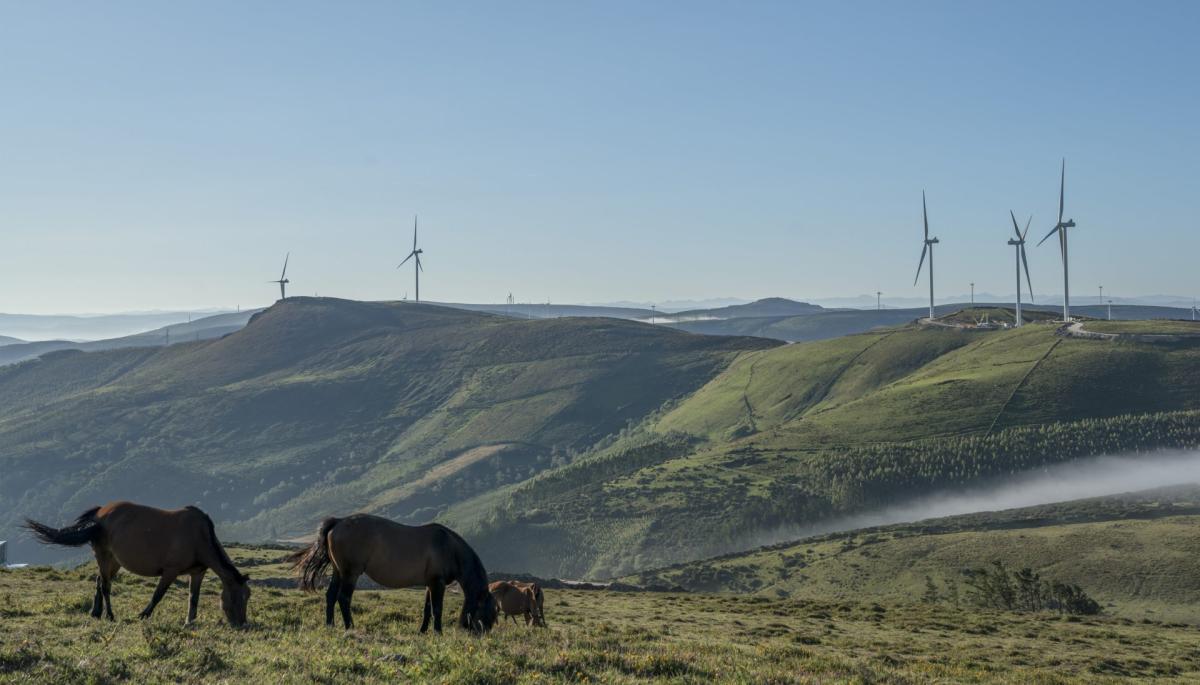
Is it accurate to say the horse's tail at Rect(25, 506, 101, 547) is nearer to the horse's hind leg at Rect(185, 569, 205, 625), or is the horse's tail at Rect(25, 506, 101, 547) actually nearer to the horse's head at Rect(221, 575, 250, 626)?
the horse's hind leg at Rect(185, 569, 205, 625)

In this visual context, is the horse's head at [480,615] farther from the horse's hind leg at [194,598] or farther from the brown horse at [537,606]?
the brown horse at [537,606]

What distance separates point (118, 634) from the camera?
19.7 meters

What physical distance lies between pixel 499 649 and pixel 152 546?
26.7 ft

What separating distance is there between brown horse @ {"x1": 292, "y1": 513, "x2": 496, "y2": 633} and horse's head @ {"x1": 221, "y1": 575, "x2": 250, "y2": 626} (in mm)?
1653

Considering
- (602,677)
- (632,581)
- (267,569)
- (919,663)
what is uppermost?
(602,677)

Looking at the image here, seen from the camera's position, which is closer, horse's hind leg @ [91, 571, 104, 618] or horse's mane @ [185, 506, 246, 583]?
horse's hind leg @ [91, 571, 104, 618]

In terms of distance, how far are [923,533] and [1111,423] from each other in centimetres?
8519

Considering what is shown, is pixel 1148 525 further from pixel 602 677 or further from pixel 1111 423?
pixel 602 677

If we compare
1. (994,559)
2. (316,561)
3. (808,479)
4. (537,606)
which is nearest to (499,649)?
(316,561)

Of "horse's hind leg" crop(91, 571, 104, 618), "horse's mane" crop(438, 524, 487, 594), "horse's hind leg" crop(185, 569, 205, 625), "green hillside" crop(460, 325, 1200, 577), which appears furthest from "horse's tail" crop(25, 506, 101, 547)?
"green hillside" crop(460, 325, 1200, 577)

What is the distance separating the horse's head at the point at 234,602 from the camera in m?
22.8

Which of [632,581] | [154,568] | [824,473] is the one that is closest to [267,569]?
[154,568]

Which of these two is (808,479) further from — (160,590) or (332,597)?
(160,590)

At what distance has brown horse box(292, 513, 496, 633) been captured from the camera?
2392 centimetres
